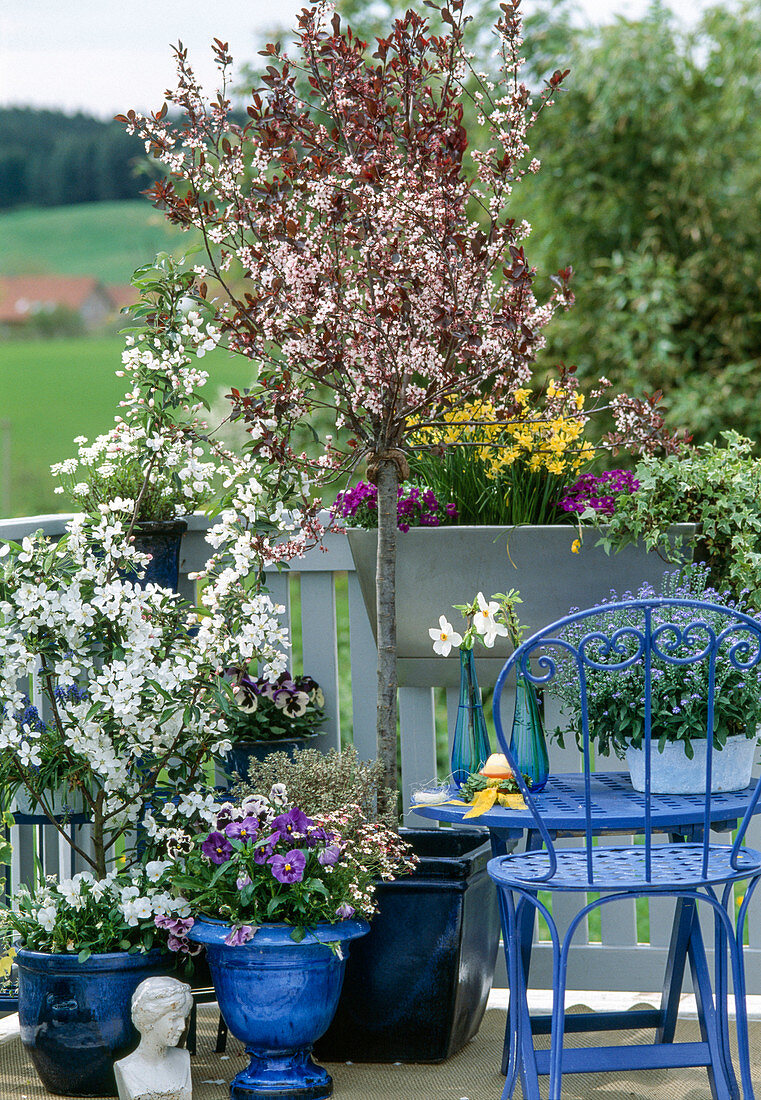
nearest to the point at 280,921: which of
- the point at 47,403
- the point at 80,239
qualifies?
the point at 80,239

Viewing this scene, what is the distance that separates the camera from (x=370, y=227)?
2.12 metres

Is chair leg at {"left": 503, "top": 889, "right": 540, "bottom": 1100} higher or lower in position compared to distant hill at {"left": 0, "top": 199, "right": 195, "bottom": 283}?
lower

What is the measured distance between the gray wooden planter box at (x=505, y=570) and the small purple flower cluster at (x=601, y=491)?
0.06 meters

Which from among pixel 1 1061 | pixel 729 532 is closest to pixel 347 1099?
pixel 1 1061

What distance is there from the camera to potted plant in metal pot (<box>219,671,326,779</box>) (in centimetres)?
266

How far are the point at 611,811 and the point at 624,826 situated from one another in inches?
2.0

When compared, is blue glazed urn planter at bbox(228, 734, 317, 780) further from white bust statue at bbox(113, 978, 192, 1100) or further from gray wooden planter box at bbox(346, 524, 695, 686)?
white bust statue at bbox(113, 978, 192, 1100)

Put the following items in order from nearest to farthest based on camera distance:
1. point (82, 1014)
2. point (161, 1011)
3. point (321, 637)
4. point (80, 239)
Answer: point (161, 1011) → point (82, 1014) → point (321, 637) → point (80, 239)

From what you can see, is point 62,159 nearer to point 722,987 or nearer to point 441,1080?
point 441,1080

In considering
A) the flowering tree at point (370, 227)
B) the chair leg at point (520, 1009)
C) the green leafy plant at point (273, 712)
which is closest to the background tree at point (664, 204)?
the green leafy plant at point (273, 712)

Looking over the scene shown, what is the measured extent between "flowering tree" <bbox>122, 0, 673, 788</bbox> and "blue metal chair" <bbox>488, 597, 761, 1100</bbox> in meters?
0.61

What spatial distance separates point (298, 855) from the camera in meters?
2.02

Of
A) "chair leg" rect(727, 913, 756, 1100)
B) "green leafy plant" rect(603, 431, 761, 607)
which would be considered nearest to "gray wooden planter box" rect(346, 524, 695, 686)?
"green leafy plant" rect(603, 431, 761, 607)

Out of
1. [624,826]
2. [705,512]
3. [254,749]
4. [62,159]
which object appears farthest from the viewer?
[62,159]
